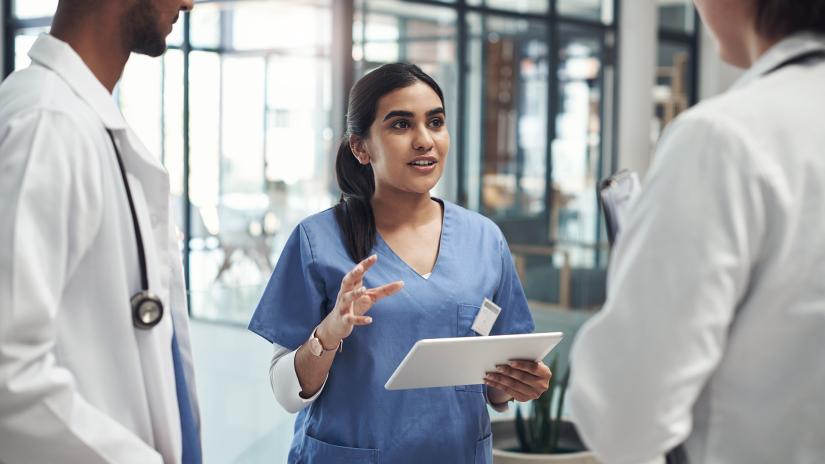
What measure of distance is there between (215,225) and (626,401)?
6.06 meters

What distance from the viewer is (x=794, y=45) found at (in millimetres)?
961

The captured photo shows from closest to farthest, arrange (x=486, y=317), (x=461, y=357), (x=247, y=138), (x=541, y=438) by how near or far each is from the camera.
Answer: (x=461, y=357) → (x=486, y=317) → (x=541, y=438) → (x=247, y=138)

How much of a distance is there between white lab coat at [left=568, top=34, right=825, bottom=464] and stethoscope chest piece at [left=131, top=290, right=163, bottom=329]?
1.80 feet

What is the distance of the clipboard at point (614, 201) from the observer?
1122 mm

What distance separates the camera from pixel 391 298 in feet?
5.57

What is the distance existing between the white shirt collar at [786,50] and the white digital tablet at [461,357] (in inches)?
24.3

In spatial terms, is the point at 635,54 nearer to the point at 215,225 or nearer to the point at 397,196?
the point at 215,225

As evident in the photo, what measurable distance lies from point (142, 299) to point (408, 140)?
2.45ft

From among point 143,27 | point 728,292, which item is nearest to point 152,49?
point 143,27

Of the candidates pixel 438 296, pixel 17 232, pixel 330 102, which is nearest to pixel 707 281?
pixel 17 232

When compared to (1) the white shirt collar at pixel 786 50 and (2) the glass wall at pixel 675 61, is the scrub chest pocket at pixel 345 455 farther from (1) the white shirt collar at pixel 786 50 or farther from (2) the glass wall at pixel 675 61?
(2) the glass wall at pixel 675 61

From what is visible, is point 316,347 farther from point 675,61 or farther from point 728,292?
point 675,61

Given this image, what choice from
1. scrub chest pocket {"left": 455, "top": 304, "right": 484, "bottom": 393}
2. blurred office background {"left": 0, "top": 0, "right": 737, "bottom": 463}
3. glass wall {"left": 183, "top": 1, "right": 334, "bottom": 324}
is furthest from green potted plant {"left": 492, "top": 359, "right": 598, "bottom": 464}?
glass wall {"left": 183, "top": 1, "right": 334, "bottom": 324}

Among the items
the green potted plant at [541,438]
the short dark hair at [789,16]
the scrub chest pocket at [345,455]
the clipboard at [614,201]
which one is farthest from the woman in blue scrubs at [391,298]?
the green potted plant at [541,438]
